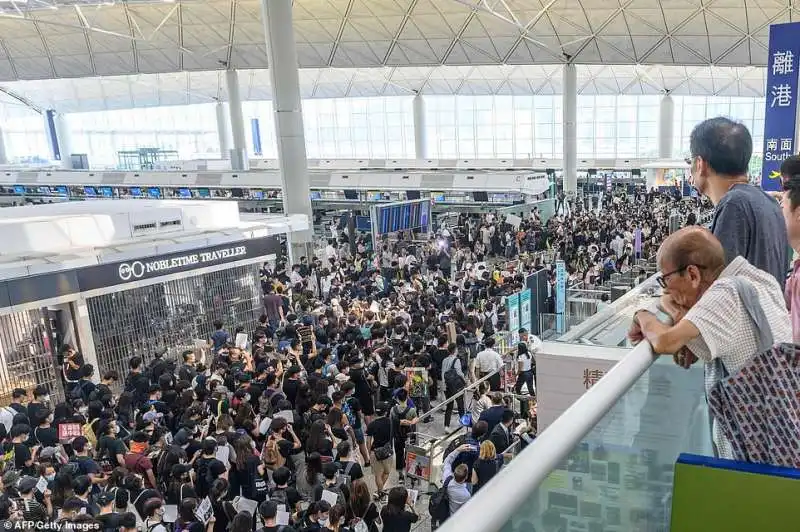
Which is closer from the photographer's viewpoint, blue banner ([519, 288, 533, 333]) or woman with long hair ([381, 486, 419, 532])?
woman with long hair ([381, 486, 419, 532])

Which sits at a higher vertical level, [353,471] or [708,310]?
[708,310]

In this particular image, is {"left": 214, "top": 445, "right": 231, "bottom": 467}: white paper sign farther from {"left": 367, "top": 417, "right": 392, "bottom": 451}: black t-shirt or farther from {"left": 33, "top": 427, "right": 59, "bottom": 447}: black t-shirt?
{"left": 33, "top": 427, "right": 59, "bottom": 447}: black t-shirt

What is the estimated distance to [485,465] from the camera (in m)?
6.00

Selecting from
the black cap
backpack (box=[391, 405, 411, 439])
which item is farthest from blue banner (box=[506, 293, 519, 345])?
the black cap

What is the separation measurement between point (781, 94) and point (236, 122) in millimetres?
29692

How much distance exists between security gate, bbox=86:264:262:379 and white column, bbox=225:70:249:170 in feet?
74.2

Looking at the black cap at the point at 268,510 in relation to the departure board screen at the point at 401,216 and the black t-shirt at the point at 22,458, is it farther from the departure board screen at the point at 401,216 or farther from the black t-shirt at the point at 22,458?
the departure board screen at the point at 401,216

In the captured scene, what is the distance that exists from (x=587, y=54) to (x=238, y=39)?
59.3ft

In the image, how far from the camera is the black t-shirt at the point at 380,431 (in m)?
7.53

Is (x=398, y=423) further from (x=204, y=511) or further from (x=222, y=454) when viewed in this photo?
(x=204, y=511)

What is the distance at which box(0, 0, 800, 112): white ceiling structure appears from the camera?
27.7m

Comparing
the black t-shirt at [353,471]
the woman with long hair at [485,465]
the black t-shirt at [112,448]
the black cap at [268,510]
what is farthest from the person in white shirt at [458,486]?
the black t-shirt at [112,448]

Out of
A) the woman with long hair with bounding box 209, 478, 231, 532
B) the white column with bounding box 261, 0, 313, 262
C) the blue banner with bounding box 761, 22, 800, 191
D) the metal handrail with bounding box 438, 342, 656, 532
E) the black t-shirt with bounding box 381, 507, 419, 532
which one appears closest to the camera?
the metal handrail with bounding box 438, 342, 656, 532

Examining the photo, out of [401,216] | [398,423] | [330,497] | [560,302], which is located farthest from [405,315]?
[401,216]
